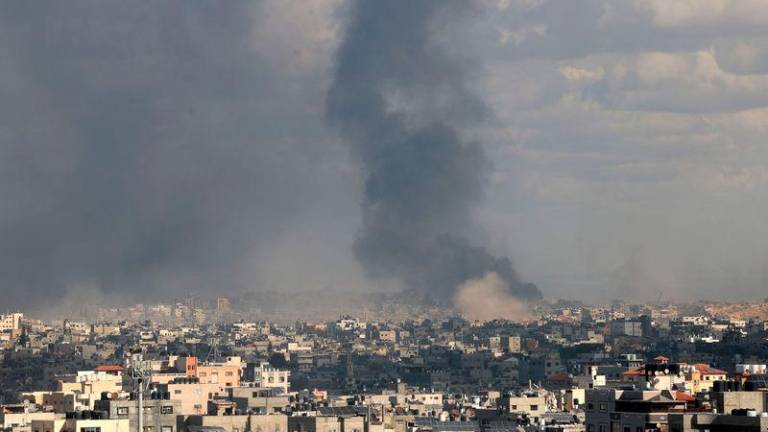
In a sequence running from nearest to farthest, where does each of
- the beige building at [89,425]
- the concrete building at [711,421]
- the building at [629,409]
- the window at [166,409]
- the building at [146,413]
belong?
1. the concrete building at [711,421]
2. the building at [629,409]
3. the beige building at [89,425]
4. the building at [146,413]
5. the window at [166,409]

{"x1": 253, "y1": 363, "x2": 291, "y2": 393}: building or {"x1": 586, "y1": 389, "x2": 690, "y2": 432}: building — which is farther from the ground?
{"x1": 253, "y1": 363, "x2": 291, "y2": 393}: building

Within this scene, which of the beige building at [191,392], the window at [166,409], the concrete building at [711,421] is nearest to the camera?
the concrete building at [711,421]

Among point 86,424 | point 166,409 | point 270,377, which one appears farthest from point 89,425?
point 270,377

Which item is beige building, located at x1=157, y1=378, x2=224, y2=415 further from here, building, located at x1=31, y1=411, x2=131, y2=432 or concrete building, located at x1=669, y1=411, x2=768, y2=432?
concrete building, located at x1=669, y1=411, x2=768, y2=432

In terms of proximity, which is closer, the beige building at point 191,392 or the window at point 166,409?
the window at point 166,409

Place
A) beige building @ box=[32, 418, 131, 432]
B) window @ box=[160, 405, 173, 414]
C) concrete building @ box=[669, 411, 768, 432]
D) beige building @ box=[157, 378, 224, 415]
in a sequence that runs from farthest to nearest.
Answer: beige building @ box=[157, 378, 224, 415], window @ box=[160, 405, 173, 414], beige building @ box=[32, 418, 131, 432], concrete building @ box=[669, 411, 768, 432]

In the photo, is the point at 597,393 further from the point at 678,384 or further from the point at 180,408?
the point at 180,408

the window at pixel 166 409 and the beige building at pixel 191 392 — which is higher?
the beige building at pixel 191 392

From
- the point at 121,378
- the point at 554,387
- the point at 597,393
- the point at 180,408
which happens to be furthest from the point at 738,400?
the point at 554,387

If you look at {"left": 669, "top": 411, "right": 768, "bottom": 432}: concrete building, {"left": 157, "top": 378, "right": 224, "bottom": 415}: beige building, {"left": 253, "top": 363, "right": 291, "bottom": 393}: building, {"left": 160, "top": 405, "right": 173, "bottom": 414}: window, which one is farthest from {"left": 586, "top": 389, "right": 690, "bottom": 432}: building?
{"left": 253, "top": 363, "right": 291, "bottom": 393}: building

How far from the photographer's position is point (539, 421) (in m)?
120

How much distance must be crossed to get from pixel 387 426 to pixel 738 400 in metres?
25.6

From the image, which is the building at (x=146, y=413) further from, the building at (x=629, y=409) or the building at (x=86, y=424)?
the building at (x=629, y=409)

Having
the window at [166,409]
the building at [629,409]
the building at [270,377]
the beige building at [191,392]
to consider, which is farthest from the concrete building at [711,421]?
the building at [270,377]
